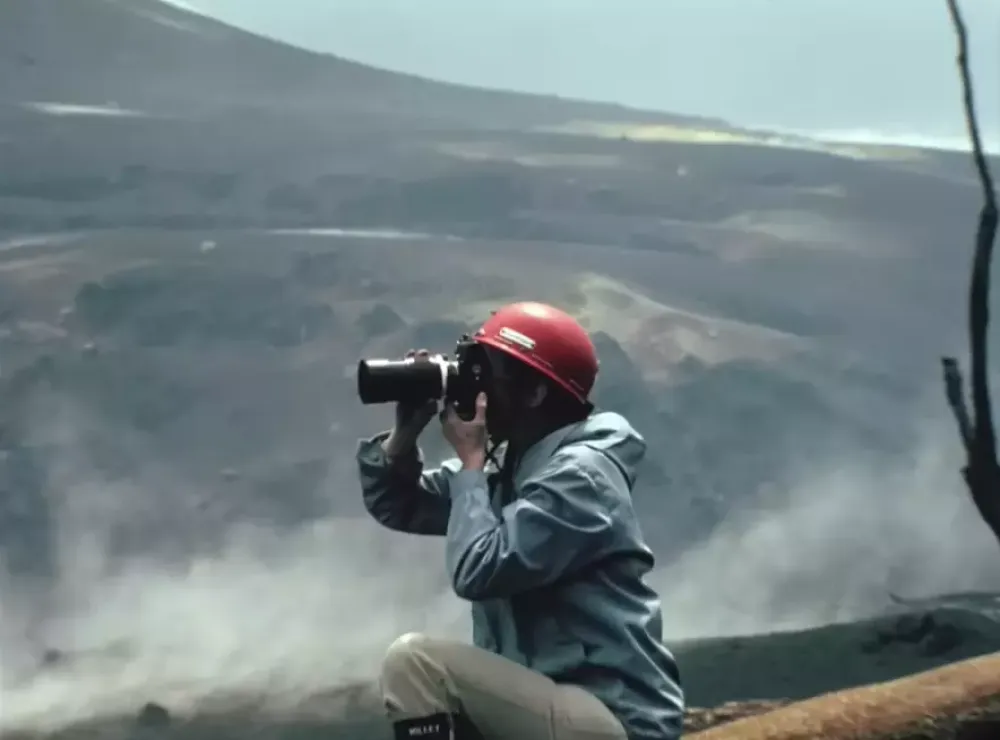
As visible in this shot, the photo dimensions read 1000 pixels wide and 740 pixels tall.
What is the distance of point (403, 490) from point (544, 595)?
42 centimetres

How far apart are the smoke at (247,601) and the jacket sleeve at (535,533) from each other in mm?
1718

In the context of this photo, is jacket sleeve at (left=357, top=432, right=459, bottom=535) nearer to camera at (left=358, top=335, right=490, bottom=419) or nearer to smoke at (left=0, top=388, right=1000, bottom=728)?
camera at (left=358, top=335, right=490, bottom=419)

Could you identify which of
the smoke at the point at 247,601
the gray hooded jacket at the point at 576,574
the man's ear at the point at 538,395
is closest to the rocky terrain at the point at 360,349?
the smoke at the point at 247,601

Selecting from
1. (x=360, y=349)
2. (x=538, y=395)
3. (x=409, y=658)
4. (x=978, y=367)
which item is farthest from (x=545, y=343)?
(x=978, y=367)

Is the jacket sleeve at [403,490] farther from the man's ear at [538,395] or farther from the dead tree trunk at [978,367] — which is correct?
the dead tree trunk at [978,367]

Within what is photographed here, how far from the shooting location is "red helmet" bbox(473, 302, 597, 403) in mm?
1978

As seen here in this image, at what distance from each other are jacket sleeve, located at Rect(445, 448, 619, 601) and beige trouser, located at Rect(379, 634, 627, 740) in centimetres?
11

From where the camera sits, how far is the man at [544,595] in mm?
1762

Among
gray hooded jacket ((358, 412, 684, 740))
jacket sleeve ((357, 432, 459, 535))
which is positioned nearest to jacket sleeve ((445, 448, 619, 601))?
gray hooded jacket ((358, 412, 684, 740))

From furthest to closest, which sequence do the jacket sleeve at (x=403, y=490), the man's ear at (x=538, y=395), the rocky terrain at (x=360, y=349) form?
the rocky terrain at (x=360, y=349), the jacket sleeve at (x=403, y=490), the man's ear at (x=538, y=395)

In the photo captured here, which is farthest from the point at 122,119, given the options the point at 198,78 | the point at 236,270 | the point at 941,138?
the point at 941,138

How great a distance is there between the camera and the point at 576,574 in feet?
5.99

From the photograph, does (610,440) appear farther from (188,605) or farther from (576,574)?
(188,605)

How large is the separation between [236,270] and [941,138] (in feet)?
9.02
